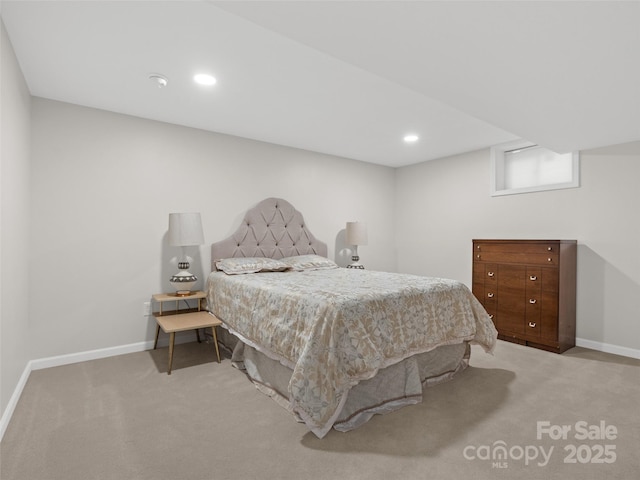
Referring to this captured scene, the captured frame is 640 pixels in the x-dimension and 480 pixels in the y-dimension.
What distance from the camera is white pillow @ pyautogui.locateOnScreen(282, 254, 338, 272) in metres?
3.88

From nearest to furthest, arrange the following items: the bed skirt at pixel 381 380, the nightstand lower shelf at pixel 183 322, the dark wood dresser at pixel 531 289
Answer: the bed skirt at pixel 381 380
the nightstand lower shelf at pixel 183 322
the dark wood dresser at pixel 531 289

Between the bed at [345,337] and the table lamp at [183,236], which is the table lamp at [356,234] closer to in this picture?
the bed at [345,337]

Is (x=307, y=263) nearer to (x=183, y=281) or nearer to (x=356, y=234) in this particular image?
(x=356, y=234)

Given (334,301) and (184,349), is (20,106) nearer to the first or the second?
(184,349)

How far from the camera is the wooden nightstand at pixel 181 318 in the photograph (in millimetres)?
2746

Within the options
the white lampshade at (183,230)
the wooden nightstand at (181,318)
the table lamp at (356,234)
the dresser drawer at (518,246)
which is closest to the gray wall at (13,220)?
the wooden nightstand at (181,318)

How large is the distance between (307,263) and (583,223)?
2953 millimetres

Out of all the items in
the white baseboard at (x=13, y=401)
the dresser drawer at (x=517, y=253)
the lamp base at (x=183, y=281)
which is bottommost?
the white baseboard at (x=13, y=401)

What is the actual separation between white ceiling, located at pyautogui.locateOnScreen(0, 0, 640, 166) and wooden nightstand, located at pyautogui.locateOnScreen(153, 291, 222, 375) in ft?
5.72

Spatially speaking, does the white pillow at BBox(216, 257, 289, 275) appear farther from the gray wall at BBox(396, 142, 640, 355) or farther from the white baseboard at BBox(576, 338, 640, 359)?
the white baseboard at BBox(576, 338, 640, 359)

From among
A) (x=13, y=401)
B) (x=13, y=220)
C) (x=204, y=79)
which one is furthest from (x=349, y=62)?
(x=13, y=401)

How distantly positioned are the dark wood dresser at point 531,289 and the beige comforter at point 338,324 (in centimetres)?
99

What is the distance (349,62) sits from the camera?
6.22 feet

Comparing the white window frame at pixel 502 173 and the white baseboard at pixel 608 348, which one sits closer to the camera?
the white baseboard at pixel 608 348
